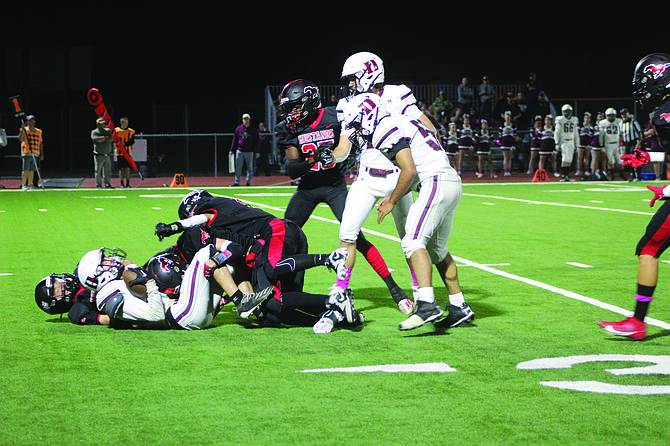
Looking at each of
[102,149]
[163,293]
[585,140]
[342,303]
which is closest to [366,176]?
[342,303]

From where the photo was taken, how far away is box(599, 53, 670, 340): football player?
5.43 m

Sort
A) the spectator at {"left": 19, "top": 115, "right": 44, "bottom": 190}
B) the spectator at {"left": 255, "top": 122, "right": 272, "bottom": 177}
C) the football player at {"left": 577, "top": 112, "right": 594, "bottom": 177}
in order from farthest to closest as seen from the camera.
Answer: the spectator at {"left": 255, "top": 122, "right": 272, "bottom": 177}
the football player at {"left": 577, "top": 112, "right": 594, "bottom": 177}
the spectator at {"left": 19, "top": 115, "right": 44, "bottom": 190}

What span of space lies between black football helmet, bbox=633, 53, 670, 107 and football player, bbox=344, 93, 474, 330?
141 cm

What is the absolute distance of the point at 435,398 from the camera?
14.1 feet

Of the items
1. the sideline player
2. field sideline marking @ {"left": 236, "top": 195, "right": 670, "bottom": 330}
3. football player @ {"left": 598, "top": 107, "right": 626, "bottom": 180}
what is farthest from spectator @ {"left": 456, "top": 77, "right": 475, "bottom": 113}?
the sideline player

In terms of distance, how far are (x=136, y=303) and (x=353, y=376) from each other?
1910mm

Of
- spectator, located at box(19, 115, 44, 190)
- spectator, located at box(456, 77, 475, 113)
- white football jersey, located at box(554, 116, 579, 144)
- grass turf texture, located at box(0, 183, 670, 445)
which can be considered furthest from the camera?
spectator, located at box(456, 77, 475, 113)

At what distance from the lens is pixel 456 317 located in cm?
595

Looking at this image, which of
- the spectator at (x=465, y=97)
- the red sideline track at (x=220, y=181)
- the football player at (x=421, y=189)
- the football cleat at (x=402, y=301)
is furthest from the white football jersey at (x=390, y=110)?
the spectator at (x=465, y=97)

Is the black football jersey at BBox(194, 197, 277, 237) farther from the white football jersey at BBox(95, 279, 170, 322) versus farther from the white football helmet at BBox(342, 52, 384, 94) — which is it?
the white football helmet at BBox(342, 52, 384, 94)

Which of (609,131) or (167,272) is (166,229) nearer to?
(167,272)

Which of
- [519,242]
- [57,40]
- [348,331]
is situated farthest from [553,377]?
[57,40]

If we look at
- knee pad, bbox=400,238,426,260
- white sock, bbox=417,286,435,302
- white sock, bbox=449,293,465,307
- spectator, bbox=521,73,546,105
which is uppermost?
spectator, bbox=521,73,546,105

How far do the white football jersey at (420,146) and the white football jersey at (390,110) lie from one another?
50cm
